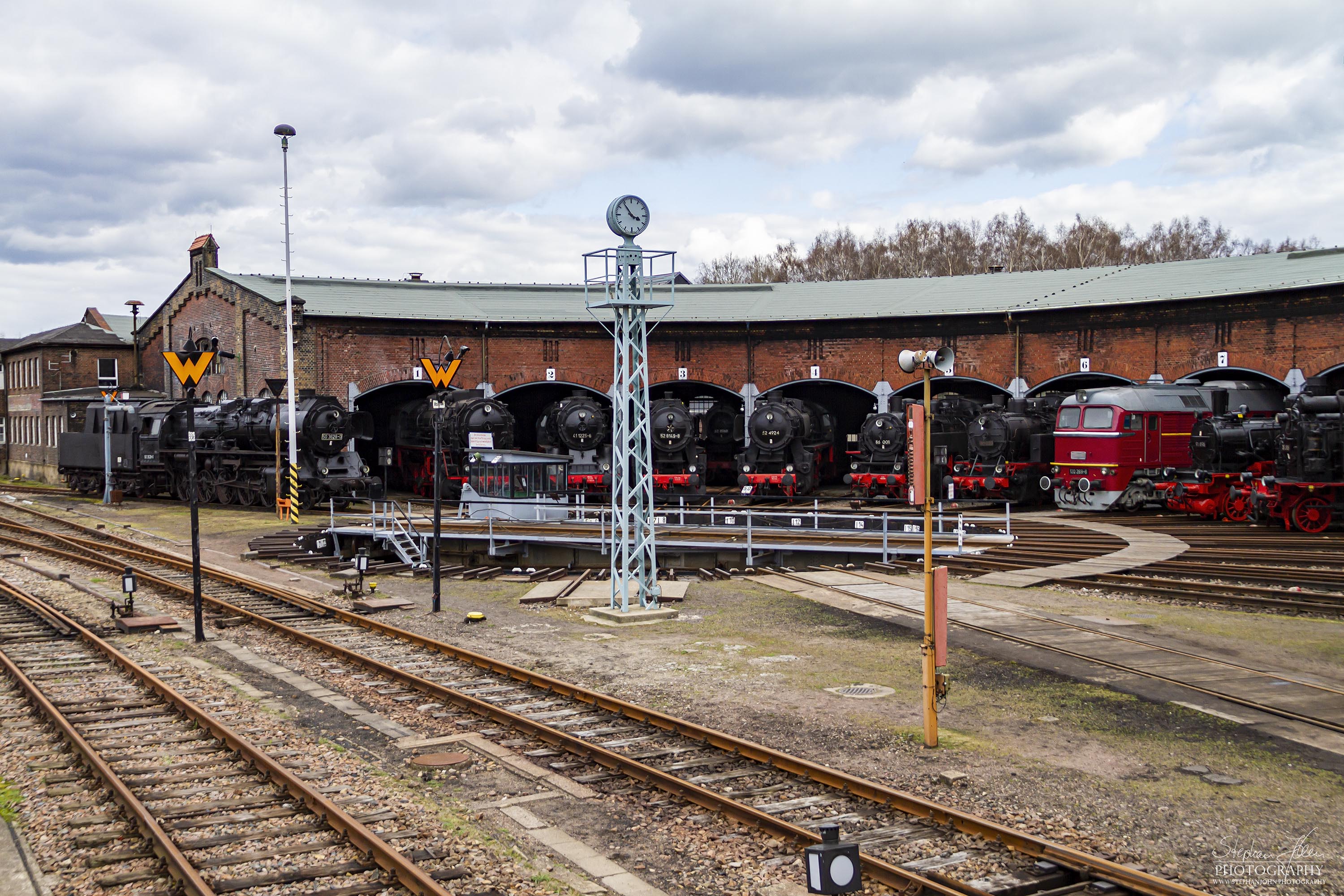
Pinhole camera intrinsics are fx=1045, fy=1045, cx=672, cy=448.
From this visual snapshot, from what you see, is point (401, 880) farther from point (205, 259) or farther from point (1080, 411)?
point (205, 259)

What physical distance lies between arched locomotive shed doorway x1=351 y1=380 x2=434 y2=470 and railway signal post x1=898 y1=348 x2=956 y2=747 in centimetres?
3449

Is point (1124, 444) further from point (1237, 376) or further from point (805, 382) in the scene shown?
point (805, 382)

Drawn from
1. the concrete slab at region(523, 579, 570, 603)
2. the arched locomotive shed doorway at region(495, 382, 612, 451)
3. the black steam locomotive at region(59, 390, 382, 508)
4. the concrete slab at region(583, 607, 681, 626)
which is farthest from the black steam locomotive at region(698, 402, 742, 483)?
the concrete slab at region(583, 607, 681, 626)

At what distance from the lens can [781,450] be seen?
117ft

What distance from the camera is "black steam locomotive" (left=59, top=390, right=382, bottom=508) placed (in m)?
33.6

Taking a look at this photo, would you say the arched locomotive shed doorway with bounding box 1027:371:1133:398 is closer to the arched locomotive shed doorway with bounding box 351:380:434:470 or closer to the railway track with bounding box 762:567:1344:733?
the railway track with bounding box 762:567:1344:733

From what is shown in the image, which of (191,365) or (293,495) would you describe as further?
(293,495)

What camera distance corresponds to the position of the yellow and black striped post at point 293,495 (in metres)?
30.3

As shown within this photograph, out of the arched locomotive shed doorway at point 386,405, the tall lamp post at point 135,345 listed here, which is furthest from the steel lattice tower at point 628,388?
the tall lamp post at point 135,345

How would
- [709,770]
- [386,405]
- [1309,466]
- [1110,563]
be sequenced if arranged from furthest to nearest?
[386,405]
[1309,466]
[1110,563]
[709,770]

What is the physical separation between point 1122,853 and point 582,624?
1054 centimetres

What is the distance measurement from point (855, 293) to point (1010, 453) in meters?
14.6

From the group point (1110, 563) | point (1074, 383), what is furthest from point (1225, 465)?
point (1074, 383)

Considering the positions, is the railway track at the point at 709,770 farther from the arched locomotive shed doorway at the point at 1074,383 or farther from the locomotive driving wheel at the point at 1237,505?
the arched locomotive shed doorway at the point at 1074,383
